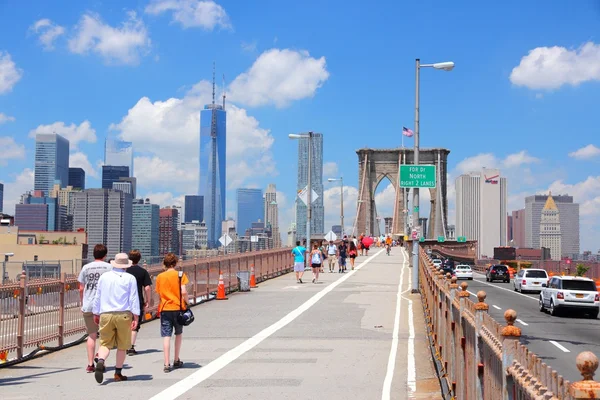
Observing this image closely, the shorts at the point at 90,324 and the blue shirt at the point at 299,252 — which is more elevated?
the blue shirt at the point at 299,252

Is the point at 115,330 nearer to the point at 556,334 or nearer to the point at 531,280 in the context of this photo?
the point at 556,334

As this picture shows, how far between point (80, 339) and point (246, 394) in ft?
20.0

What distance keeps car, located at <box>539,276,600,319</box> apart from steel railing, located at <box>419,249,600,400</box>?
1785 centimetres

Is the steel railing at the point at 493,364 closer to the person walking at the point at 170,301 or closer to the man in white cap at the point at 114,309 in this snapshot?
the person walking at the point at 170,301

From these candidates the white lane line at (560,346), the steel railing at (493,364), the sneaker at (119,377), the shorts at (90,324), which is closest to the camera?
the steel railing at (493,364)

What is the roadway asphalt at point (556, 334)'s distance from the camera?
47.7ft

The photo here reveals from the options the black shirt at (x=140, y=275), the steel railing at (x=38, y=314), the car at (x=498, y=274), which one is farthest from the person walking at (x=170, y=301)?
the car at (x=498, y=274)

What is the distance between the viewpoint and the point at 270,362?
38.9 ft

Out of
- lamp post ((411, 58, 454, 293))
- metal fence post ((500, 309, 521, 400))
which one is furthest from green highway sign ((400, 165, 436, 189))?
metal fence post ((500, 309, 521, 400))

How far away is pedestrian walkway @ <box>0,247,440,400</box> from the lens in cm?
959

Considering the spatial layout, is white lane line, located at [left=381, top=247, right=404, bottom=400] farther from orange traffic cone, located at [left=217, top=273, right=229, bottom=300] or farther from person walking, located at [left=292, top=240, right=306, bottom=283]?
person walking, located at [left=292, top=240, right=306, bottom=283]

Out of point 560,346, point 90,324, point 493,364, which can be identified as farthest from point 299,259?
point 493,364

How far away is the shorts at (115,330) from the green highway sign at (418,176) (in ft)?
62.0

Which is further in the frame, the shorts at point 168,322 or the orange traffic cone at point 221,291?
the orange traffic cone at point 221,291
